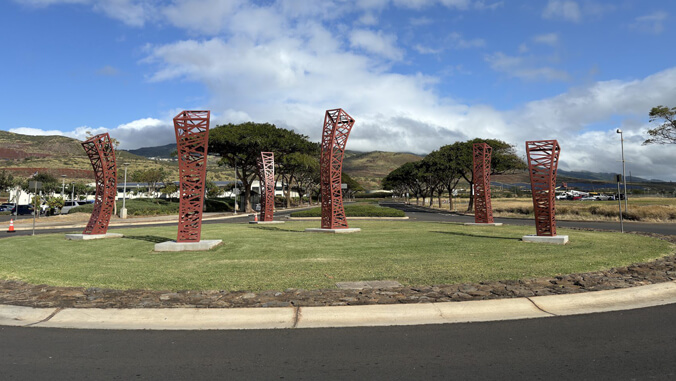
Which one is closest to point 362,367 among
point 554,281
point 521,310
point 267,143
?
point 521,310

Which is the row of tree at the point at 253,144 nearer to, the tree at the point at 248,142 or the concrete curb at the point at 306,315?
the tree at the point at 248,142

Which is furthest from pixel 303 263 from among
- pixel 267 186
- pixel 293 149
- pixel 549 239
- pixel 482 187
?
pixel 293 149

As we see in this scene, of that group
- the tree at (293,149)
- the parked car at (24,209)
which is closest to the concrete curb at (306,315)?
the tree at (293,149)

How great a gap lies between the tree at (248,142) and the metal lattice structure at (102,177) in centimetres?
2870

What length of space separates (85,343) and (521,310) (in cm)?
580

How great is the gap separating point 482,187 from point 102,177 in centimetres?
2043

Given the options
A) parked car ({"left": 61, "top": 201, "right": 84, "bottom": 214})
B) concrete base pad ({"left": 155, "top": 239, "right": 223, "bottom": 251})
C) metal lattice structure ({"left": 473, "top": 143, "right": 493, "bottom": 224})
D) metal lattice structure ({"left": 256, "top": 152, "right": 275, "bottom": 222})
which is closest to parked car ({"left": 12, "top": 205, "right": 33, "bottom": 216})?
parked car ({"left": 61, "top": 201, "right": 84, "bottom": 214})

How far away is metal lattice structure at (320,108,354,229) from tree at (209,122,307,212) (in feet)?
92.6

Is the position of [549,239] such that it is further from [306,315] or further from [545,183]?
[306,315]

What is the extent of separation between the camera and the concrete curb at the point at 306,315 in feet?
18.7

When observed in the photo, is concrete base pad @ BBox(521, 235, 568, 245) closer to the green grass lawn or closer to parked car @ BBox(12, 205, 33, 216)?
the green grass lawn

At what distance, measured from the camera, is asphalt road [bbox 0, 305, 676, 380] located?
13.3 ft

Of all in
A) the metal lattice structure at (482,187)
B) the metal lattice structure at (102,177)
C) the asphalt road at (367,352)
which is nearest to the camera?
the asphalt road at (367,352)

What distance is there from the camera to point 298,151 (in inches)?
2148
